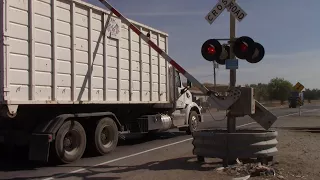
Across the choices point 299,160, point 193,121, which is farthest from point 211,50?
point 193,121

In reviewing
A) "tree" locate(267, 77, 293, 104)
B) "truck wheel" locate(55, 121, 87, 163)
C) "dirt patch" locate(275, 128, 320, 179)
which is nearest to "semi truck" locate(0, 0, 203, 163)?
"truck wheel" locate(55, 121, 87, 163)

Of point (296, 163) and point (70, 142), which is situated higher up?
point (70, 142)

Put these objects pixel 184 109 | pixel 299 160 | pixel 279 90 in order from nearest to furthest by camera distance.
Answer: pixel 299 160
pixel 184 109
pixel 279 90

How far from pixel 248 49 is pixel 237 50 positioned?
0.86 ft

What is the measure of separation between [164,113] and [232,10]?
7.80m

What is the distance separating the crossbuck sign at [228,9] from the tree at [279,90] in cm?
11310

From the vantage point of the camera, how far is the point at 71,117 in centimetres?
1116

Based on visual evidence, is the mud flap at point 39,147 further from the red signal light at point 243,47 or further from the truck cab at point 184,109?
→ the truck cab at point 184,109

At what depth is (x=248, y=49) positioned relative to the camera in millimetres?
9500

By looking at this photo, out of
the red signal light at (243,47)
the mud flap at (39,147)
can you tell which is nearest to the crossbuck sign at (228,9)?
the red signal light at (243,47)

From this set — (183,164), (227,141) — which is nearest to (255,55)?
(227,141)

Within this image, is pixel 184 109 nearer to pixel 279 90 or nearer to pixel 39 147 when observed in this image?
pixel 39 147

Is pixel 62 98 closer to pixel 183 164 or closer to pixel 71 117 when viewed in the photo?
pixel 71 117

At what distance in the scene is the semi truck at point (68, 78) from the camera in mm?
9641
